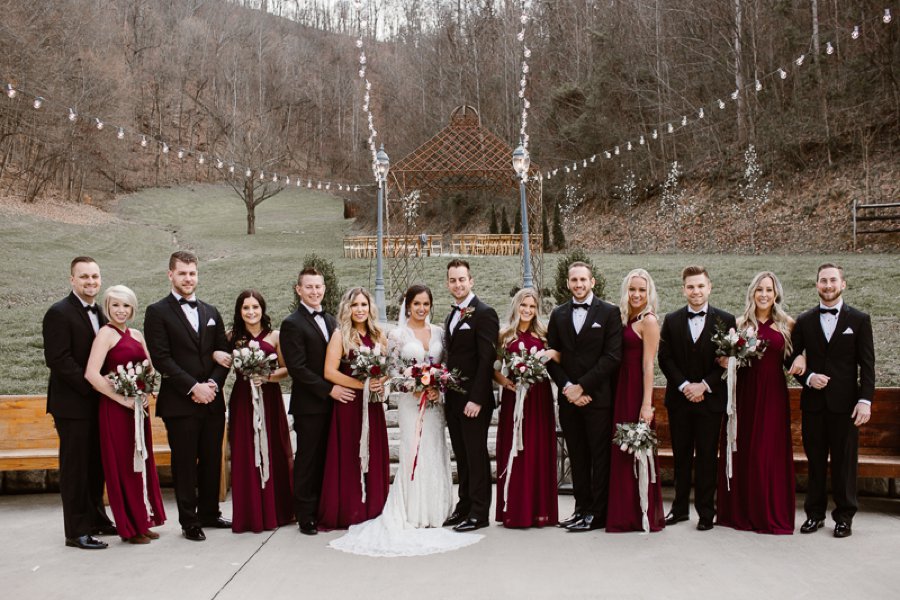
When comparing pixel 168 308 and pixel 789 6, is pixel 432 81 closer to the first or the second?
pixel 789 6

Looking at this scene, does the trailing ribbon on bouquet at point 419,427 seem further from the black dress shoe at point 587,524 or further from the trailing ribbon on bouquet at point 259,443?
the black dress shoe at point 587,524

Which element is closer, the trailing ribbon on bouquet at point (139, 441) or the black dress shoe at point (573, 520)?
the trailing ribbon on bouquet at point (139, 441)

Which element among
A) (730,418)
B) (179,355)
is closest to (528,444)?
(730,418)

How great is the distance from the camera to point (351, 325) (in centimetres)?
549

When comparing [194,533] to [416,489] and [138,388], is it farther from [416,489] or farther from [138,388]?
[416,489]

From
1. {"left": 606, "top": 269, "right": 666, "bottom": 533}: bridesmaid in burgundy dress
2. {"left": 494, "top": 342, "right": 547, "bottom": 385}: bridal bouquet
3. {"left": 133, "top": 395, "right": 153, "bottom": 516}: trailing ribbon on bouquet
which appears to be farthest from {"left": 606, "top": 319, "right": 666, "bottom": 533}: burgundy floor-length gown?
{"left": 133, "top": 395, "right": 153, "bottom": 516}: trailing ribbon on bouquet

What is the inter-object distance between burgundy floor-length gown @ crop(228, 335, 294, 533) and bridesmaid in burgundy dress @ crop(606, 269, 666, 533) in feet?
7.70

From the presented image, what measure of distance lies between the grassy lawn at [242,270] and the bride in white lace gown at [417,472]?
6014 mm

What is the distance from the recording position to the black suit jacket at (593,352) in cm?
523

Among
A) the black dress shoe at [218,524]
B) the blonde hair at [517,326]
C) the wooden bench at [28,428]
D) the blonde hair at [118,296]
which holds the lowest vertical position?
the black dress shoe at [218,524]

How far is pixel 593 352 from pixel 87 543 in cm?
363

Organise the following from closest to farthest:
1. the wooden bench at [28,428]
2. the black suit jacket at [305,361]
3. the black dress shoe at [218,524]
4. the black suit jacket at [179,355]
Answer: the black suit jacket at [179,355] < the black suit jacket at [305,361] < the black dress shoe at [218,524] < the wooden bench at [28,428]

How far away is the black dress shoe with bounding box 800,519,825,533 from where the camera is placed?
5133mm

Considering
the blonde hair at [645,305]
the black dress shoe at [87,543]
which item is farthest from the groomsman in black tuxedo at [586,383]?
the black dress shoe at [87,543]
